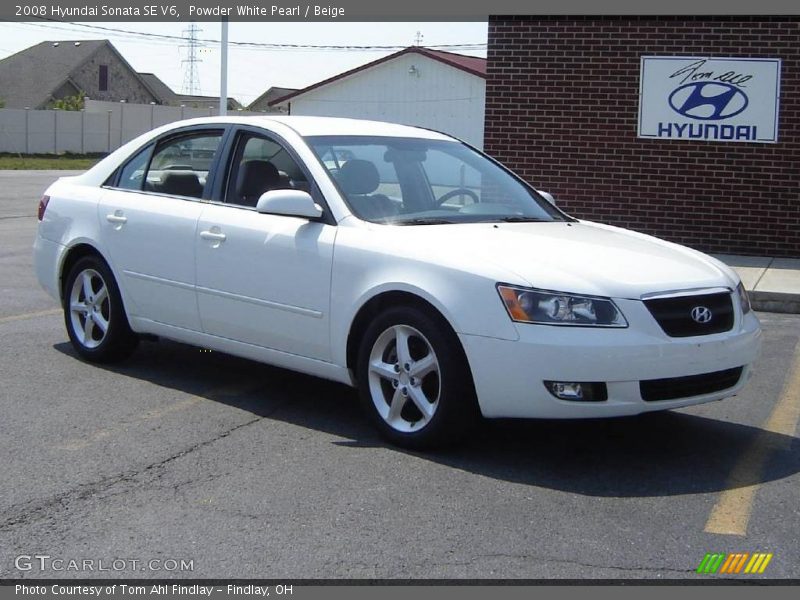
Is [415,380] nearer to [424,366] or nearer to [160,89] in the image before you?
[424,366]

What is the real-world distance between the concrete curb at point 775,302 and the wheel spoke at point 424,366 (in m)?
5.98

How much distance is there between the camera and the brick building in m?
13.3

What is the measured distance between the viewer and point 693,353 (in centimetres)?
524

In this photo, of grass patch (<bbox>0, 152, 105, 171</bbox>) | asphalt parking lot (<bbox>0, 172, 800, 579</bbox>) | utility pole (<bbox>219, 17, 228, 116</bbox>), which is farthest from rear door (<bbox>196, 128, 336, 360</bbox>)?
grass patch (<bbox>0, 152, 105, 171</bbox>)

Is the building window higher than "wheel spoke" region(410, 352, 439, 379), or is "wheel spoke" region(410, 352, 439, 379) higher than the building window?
the building window

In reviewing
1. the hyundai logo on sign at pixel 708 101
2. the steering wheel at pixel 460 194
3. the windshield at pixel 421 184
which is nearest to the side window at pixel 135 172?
the windshield at pixel 421 184

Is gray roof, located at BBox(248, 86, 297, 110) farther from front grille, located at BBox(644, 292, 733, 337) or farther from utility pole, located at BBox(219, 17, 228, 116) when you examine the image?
front grille, located at BBox(644, 292, 733, 337)

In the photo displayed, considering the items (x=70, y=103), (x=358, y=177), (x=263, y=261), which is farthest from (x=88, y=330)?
(x=70, y=103)

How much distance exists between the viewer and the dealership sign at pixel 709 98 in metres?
13.4

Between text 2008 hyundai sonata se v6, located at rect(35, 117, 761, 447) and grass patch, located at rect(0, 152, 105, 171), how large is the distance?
3195 cm

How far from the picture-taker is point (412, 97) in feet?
121

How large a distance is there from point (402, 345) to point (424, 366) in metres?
0.17

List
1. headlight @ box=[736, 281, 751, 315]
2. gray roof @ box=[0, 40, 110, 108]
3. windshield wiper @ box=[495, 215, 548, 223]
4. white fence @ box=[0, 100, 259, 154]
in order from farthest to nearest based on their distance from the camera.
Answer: gray roof @ box=[0, 40, 110, 108]
white fence @ box=[0, 100, 259, 154]
windshield wiper @ box=[495, 215, 548, 223]
headlight @ box=[736, 281, 751, 315]

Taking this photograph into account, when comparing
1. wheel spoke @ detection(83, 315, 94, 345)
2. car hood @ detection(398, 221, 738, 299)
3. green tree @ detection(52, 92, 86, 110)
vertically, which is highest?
green tree @ detection(52, 92, 86, 110)
